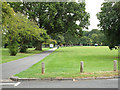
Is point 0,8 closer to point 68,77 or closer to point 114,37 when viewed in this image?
point 68,77

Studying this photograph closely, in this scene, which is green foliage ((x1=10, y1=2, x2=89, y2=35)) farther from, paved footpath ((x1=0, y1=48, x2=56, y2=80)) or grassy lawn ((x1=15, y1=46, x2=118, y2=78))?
paved footpath ((x1=0, y1=48, x2=56, y2=80))

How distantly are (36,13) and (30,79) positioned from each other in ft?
111

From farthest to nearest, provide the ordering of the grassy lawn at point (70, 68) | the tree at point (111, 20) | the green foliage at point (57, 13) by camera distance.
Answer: the green foliage at point (57, 13) → the tree at point (111, 20) → the grassy lawn at point (70, 68)

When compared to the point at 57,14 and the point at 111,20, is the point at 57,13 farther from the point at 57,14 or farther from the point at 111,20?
the point at 111,20

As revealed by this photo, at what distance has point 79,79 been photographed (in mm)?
9180

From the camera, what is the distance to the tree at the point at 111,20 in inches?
869

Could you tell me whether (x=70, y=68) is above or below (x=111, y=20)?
below

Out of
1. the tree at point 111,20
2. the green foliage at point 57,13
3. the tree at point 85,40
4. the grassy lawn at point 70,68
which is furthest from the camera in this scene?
the tree at point 85,40

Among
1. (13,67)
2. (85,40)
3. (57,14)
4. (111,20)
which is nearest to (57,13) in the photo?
(57,14)

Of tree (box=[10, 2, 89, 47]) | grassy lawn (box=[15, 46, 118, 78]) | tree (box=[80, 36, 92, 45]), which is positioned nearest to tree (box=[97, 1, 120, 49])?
grassy lawn (box=[15, 46, 118, 78])

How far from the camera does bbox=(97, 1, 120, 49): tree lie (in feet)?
72.4

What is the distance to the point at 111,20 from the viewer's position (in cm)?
2236

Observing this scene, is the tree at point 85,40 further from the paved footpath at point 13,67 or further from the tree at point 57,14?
the paved footpath at point 13,67

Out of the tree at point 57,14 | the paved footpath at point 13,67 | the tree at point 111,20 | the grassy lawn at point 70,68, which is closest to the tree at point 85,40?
the tree at point 57,14
